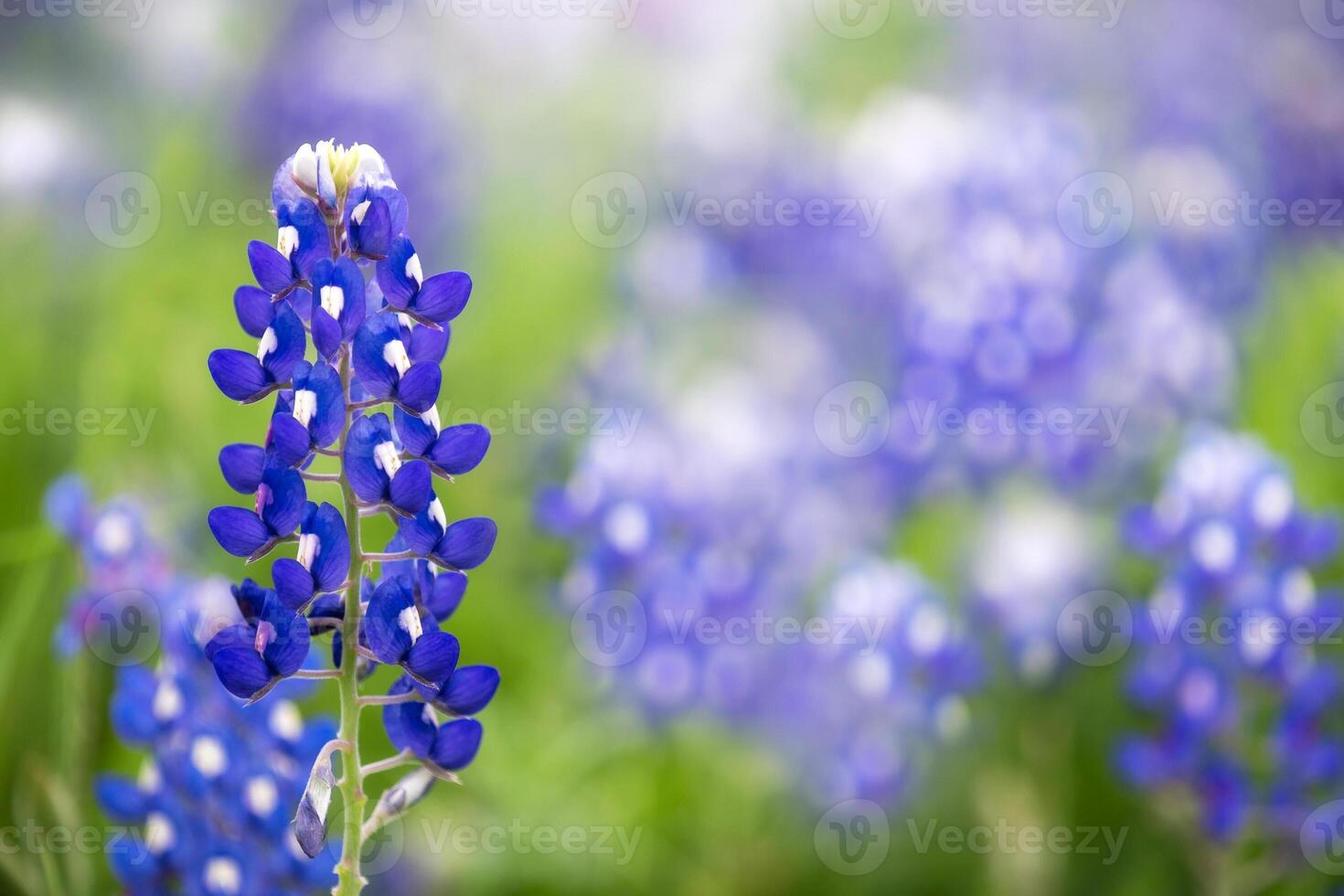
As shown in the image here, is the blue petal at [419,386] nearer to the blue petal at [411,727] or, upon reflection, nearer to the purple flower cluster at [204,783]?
the blue petal at [411,727]

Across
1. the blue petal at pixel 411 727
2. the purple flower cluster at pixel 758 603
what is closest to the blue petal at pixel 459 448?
the blue petal at pixel 411 727

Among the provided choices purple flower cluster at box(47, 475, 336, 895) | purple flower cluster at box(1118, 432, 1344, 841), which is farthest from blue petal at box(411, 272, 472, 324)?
purple flower cluster at box(1118, 432, 1344, 841)

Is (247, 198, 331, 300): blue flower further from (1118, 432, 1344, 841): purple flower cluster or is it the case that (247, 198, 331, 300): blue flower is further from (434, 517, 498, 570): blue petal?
(1118, 432, 1344, 841): purple flower cluster

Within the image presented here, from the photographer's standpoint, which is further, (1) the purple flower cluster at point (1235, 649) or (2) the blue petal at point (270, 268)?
(1) the purple flower cluster at point (1235, 649)

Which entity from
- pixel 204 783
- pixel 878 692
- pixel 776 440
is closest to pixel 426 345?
pixel 204 783

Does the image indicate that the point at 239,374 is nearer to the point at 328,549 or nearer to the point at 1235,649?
the point at 328,549

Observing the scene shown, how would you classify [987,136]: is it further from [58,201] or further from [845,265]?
[58,201]
